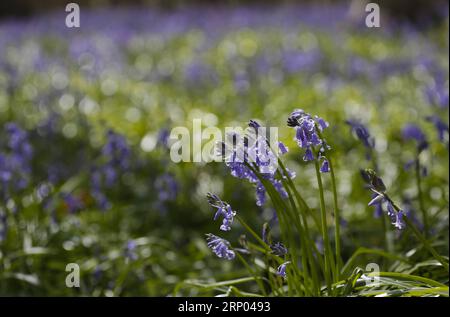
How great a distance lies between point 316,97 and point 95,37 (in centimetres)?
507

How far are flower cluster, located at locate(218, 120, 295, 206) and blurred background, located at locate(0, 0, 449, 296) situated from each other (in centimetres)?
64

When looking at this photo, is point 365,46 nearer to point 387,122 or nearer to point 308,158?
point 387,122

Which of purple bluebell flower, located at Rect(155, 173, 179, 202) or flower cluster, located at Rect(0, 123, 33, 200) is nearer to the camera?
flower cluster, located at Rect(0, 123, 33, 200)

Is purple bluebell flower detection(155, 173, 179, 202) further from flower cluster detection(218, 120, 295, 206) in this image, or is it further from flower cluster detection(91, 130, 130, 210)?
flower cluster detection(218, 120, 295, 206)

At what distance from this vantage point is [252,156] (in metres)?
2.01

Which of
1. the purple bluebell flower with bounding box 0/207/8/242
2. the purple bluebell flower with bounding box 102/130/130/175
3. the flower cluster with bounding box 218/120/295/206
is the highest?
the purple bluebell flower with bounding box 102/130/130/175

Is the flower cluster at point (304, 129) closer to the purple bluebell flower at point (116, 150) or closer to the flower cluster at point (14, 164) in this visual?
the purple bluebell flower at point (116, 150)

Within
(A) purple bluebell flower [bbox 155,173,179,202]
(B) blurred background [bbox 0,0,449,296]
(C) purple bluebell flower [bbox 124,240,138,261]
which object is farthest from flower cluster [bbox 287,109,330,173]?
(A) purple bluebell flower [bbox 155,173,179,202]

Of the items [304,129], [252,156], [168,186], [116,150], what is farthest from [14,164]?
[304,129]

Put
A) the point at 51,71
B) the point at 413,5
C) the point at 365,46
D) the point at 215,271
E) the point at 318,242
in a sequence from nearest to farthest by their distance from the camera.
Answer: the point at 318,242
the point at 215,271
the point at 51,71
the point at 365,46
the point at 413,5

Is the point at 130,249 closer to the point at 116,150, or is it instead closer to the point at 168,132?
the point at 116,150

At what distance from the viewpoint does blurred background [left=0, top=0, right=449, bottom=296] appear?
3.21m

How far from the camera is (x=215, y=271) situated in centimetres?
334
